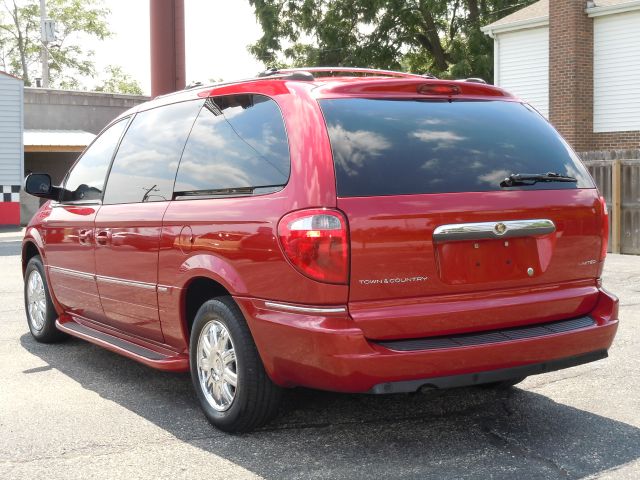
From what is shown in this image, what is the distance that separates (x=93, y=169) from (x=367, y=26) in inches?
1203

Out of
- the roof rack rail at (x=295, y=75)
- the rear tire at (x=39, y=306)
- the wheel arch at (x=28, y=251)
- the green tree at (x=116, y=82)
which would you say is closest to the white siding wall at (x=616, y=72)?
the wheel arch at (x=28, y=251)

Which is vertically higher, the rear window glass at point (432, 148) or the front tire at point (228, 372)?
the rear window glass at point (432, 148)

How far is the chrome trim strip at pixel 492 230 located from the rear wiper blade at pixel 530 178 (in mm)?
199

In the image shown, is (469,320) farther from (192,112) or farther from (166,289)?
(192,112)

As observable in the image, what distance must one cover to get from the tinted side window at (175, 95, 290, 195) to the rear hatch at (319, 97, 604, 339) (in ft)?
A: 1.06

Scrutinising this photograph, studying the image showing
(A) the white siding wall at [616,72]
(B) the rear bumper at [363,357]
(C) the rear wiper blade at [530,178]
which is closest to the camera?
(B) the rear bumper at [363,357]

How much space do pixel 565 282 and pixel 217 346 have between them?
69.9 inches

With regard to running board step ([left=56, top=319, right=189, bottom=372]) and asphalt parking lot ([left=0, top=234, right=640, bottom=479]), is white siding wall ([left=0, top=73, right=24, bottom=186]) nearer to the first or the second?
running board step ([left=56, top=319, right=189, bottom=372])

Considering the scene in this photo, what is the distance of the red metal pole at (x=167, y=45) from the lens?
1298cm

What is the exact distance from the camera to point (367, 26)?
116 feet

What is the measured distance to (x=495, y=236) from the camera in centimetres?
405

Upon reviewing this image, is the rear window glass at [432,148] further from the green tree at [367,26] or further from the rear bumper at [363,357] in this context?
the green tree at [367,26]

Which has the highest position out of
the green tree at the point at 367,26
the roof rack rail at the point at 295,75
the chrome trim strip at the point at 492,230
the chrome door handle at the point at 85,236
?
the green tree at the point at 367,26

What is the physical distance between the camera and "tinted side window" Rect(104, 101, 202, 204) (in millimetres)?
5016
